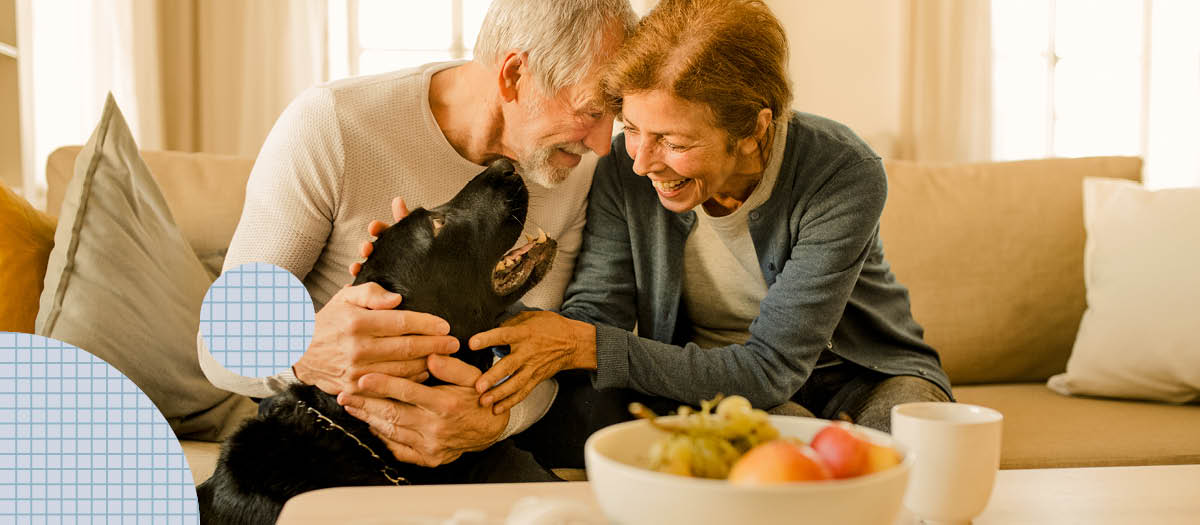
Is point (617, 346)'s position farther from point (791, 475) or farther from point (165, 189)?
point (165, 189)

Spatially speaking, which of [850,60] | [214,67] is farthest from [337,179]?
[850,60]

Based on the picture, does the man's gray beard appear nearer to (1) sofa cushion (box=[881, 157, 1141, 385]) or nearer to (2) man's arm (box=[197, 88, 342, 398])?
(2) man's arm (box=[197, 88, 342, 398])

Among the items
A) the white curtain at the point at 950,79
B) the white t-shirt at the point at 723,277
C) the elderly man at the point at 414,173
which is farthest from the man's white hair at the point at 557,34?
the white curtain at the point at 950,79

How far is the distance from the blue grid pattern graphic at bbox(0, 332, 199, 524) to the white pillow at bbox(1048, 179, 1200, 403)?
1.75 metres

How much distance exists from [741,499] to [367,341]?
2.26 feet

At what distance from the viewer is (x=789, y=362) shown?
1.43m

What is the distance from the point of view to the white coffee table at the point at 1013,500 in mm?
859

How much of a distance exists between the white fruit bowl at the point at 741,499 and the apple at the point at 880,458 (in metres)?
0.01

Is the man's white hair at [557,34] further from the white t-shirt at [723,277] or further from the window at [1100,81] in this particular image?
the window at [1100,81]

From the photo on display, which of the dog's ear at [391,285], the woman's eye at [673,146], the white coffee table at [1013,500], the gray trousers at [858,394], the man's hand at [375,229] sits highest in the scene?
the woman's eye at [673,146]

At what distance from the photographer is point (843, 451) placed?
618 mm

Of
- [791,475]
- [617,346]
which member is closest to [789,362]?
[617,346]

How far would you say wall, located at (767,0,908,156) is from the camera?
140 inches

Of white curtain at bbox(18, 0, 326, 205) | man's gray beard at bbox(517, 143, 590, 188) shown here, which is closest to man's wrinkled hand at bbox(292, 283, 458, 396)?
man's gray beard at bbox(517, 143, 590, 188)
